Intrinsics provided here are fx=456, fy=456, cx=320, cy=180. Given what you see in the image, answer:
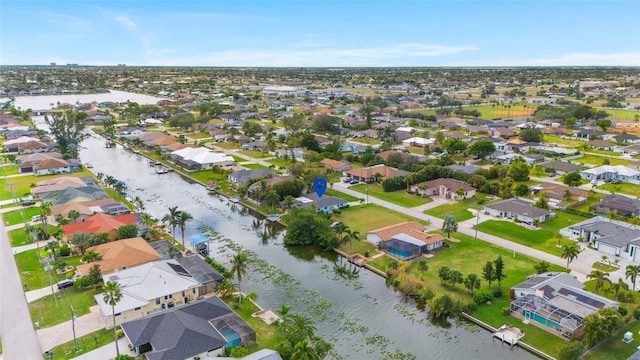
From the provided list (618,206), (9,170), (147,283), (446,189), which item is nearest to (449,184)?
(446,189)

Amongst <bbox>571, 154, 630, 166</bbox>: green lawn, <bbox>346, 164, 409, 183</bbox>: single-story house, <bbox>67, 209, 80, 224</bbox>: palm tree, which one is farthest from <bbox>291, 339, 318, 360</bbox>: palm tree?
<bbox>571, 154, 630, 166</bbox>: green lawn

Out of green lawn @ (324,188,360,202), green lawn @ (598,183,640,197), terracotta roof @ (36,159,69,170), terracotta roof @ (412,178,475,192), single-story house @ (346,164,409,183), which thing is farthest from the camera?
terracotta roof @ (36,159,69,170)

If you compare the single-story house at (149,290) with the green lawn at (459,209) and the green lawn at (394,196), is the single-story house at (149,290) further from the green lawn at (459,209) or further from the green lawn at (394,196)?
the green lawn at (394,196)

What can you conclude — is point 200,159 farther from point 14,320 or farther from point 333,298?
point 333,298

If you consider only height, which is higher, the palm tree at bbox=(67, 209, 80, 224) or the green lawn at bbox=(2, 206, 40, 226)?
the palm tree at bbox=(67, 209, 80, 224)

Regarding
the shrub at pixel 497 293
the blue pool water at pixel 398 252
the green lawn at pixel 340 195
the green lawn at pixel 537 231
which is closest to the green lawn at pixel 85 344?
the blue pool water at pixel 398 252

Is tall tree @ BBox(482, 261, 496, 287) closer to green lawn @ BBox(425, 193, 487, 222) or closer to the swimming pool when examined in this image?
the swimming pool
